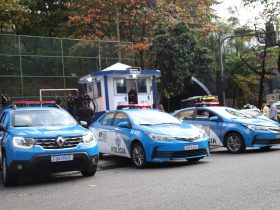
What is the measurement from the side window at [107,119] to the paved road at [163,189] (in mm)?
1923

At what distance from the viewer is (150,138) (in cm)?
1104

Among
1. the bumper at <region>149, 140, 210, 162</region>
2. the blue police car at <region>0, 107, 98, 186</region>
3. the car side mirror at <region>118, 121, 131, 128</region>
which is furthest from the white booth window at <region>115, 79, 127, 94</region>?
the blue police car at <region>0, 107, 98, 186</region>

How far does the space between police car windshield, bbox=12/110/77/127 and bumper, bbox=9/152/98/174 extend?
1.24m

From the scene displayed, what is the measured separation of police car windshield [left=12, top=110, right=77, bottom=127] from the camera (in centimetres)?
1026

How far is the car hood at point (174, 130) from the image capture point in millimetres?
11148

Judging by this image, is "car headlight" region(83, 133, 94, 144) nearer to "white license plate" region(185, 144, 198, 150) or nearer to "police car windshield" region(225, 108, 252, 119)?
"white license plate" region(185, 144, 198, 150)

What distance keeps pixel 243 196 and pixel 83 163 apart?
378cm

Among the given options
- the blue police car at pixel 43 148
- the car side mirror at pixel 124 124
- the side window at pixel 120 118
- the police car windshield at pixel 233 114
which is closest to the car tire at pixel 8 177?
the blue police car at pixel 43 148

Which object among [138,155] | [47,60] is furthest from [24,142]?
[47,60]

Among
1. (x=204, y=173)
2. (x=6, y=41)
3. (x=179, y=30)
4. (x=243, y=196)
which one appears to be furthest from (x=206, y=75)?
(x=243, y=196)

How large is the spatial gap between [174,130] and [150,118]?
3.46ft

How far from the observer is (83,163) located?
9.60 meters

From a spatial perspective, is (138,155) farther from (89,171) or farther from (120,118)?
(89,171)

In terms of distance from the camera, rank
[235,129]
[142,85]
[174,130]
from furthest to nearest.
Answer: [142,85], [235,129], [174,130]
